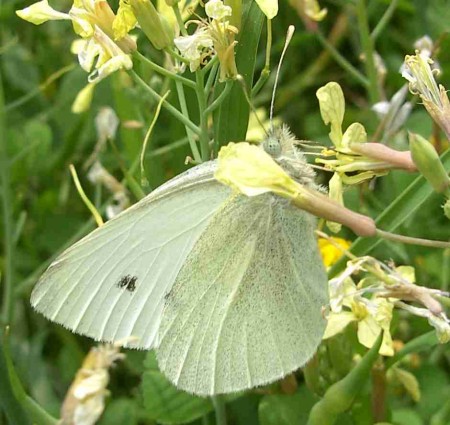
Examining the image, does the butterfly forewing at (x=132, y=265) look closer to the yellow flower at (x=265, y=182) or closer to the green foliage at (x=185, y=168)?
the green foliage at (x=185, y=168)

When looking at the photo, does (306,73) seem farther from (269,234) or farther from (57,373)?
(269,234)

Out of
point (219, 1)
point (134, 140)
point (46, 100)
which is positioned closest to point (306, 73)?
point (46, 100)

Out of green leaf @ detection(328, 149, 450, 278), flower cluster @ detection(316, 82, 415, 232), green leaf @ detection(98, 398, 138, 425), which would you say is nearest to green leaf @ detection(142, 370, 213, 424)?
green leaf @ detection(98, 398, 138, 425)

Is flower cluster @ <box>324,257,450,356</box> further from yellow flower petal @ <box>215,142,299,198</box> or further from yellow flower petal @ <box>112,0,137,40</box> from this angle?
yellow flower petal @ <box>112,0,137,40</box>

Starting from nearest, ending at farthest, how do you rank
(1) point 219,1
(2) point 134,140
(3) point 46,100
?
(1) point 219,1 < (2) point 134,140 < (3) point 46,100

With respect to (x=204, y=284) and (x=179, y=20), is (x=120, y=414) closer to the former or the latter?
(x=204, y=284)

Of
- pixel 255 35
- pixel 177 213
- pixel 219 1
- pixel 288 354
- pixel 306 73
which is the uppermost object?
pixel 219 1
